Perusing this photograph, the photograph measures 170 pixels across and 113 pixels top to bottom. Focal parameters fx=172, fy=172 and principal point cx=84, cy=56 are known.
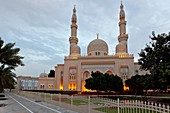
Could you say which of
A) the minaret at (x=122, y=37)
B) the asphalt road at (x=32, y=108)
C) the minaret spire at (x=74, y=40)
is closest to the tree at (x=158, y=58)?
the asphalt road at (x=32, y=108)

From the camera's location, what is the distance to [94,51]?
47.2 m

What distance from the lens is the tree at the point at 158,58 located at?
42.0ft

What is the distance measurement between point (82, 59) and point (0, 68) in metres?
26.2

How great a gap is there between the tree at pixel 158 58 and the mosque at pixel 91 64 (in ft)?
85.1

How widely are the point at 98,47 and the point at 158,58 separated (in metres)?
33.2

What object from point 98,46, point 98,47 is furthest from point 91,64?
point 98,46

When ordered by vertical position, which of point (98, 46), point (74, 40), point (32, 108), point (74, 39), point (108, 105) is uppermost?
point (74, 39)

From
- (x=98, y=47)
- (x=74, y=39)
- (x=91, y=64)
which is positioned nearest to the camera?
(x=91, y=64)

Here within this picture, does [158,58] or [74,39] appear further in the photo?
[74,39]

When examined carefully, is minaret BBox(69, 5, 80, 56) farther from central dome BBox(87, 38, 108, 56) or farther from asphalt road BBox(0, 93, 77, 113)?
asphalt road BBox(0, 93, 77, 113)

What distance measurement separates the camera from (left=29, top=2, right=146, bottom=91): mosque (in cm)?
4203

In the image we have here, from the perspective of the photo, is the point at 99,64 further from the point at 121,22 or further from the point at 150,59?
the point at 150,59

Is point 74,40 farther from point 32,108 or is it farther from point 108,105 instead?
point 108,105

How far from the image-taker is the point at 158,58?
1425 centimetres
